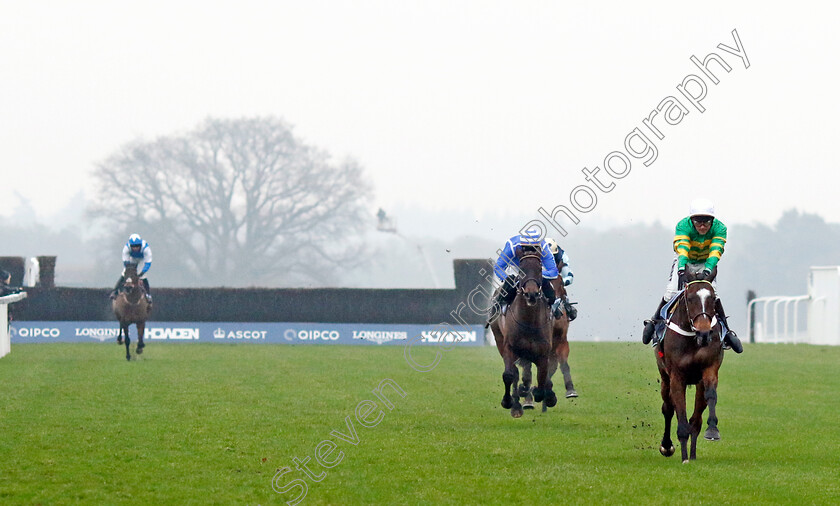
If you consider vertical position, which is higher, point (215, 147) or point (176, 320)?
point (215, 147)

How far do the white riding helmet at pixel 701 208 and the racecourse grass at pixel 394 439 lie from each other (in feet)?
7.38

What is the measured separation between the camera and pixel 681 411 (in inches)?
396

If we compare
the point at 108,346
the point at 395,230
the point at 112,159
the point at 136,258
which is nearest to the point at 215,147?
the point at 112,159

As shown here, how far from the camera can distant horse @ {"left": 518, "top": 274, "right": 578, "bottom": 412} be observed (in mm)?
14375

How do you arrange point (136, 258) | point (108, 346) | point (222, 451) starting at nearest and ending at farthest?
point (222, 451) → point (136, 258) → point (108, 346)

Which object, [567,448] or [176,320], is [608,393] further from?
[176,320]

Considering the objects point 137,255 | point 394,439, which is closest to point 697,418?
point 394,439

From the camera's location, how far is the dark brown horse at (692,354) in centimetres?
981

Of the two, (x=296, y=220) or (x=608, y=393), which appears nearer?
(x=608, y=393)

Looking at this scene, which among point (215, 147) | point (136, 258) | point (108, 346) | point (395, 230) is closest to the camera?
point (136, 258)

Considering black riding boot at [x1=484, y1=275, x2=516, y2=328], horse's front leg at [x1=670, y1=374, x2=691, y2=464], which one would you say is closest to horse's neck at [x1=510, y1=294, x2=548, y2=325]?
black riding boot at [x1=484, y1=275, x2=516, y2=328]

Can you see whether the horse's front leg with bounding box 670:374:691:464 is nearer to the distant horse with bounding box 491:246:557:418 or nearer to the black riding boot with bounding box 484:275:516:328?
the distant horse with bounding box 491:246:557:418

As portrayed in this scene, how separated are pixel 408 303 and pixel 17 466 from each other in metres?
23.2

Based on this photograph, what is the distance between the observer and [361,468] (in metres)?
9.87
